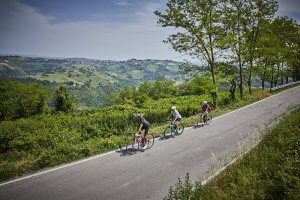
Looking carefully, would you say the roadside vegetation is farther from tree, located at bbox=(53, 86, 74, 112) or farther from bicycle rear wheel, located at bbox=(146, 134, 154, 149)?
tree, located at bbox=(53, 86, 74, 112)

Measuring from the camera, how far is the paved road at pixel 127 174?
737 centimetres

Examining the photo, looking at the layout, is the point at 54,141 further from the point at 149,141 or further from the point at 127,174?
the point at 127,174

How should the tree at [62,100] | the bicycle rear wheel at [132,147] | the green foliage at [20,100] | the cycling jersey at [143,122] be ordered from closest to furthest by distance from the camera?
1. the bicycle rear wheel at [132,147]
2. the cycling jersey at [143,122]
3. the green foliage at [20,100]
4. the tree at [62,100]

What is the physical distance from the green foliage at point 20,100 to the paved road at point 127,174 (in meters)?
51.3

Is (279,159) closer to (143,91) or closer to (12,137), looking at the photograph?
(12,137)

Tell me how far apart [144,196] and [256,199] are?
3.49 metres

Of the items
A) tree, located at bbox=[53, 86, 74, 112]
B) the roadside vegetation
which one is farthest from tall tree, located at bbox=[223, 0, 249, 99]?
tree, located at bbox=[53, 86, 74, 112]

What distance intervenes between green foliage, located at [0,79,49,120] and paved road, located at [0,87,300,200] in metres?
51.3

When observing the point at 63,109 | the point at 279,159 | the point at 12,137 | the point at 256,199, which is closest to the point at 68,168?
the point at 12,137

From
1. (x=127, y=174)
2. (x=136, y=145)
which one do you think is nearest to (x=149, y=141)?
(x=136, y=145)

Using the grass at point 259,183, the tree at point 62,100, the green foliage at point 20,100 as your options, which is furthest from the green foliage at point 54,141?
the tree at point 62,100

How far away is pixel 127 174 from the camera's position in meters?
8.79

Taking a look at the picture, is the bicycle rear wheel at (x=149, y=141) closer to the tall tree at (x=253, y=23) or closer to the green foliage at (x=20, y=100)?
the tall tree at (x=253, y=23)

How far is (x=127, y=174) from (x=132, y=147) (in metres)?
3.41
